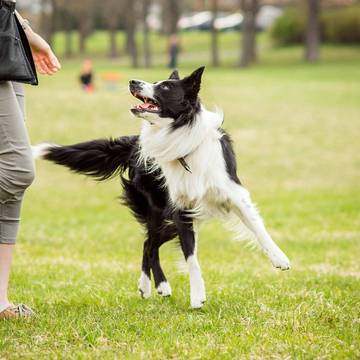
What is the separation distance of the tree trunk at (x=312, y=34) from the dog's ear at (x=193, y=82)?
4701cm

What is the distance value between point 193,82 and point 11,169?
144cm

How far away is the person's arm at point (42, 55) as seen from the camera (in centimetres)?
502

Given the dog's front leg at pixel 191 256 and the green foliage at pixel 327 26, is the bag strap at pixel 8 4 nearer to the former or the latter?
the dog's front leg at pixel 191 256

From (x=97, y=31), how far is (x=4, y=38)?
85964 millimetres

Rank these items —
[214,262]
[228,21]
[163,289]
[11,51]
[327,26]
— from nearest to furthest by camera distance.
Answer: [11,51] → [163,289] → [214,262] → [327,26] → [228,21]

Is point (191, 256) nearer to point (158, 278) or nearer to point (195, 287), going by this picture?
point (195, 287)

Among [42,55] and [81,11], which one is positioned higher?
[42,55]

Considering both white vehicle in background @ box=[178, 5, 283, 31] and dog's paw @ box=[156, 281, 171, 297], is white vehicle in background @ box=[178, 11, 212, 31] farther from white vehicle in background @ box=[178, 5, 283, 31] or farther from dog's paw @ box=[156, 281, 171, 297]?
dog's paw @ box=[156, 281, 171, 297]

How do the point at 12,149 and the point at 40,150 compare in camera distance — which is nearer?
the point at 12,149

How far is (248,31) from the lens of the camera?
51.6 metres

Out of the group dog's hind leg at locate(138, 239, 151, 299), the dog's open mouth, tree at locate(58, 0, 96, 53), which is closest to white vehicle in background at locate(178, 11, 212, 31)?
tree at locate(58, 0, 96, 53)

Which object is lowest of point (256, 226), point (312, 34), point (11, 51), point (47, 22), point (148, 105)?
point (312, 34)

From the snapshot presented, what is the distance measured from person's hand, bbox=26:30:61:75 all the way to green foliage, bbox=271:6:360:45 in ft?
178

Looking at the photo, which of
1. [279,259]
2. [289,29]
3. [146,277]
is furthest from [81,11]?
[279,259]
